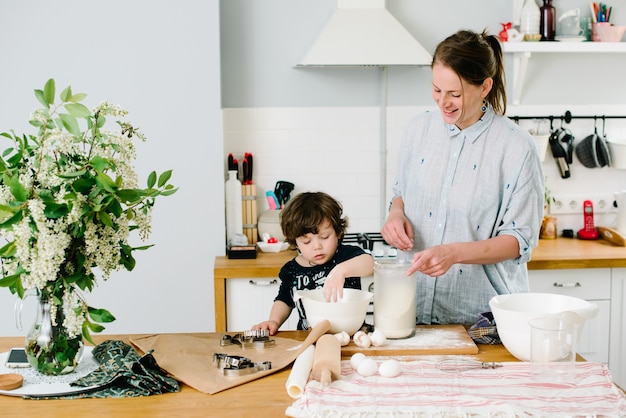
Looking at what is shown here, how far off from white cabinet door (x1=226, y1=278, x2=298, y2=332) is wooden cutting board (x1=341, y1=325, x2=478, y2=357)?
1.42 m

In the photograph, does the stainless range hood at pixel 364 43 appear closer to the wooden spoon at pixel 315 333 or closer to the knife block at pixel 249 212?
the knife block at pixel 249 212

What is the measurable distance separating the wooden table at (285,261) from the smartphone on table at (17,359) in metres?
1.50

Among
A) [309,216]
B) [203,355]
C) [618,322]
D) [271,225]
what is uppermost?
[309,216]

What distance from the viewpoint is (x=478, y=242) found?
239cm

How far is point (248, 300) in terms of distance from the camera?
11.8 ft

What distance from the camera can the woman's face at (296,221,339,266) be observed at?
2.61m

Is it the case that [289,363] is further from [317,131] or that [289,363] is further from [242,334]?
[317,131]

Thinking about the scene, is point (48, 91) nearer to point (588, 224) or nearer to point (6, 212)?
Result: point (6, 212)

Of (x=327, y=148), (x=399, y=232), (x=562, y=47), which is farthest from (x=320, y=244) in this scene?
(x=562, y=47)

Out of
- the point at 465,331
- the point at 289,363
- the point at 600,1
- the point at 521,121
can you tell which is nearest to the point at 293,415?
the point at 289,363

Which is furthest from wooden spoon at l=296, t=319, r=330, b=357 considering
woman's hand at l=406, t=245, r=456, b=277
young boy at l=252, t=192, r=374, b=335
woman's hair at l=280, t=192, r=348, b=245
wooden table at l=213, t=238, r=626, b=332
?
wooden table at l=213, t=238, r=626, b=332

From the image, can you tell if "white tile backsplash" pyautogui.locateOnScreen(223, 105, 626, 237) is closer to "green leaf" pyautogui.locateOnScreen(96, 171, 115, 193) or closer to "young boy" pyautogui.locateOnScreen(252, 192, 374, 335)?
"young boy" pyautogui.locateOnScreen(252, 192, 374, 335)

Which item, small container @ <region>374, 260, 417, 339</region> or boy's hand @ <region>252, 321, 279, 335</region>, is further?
boy's hand @ <region>252, 321, 279, 335</region>

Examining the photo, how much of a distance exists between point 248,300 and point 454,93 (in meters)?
1.58
